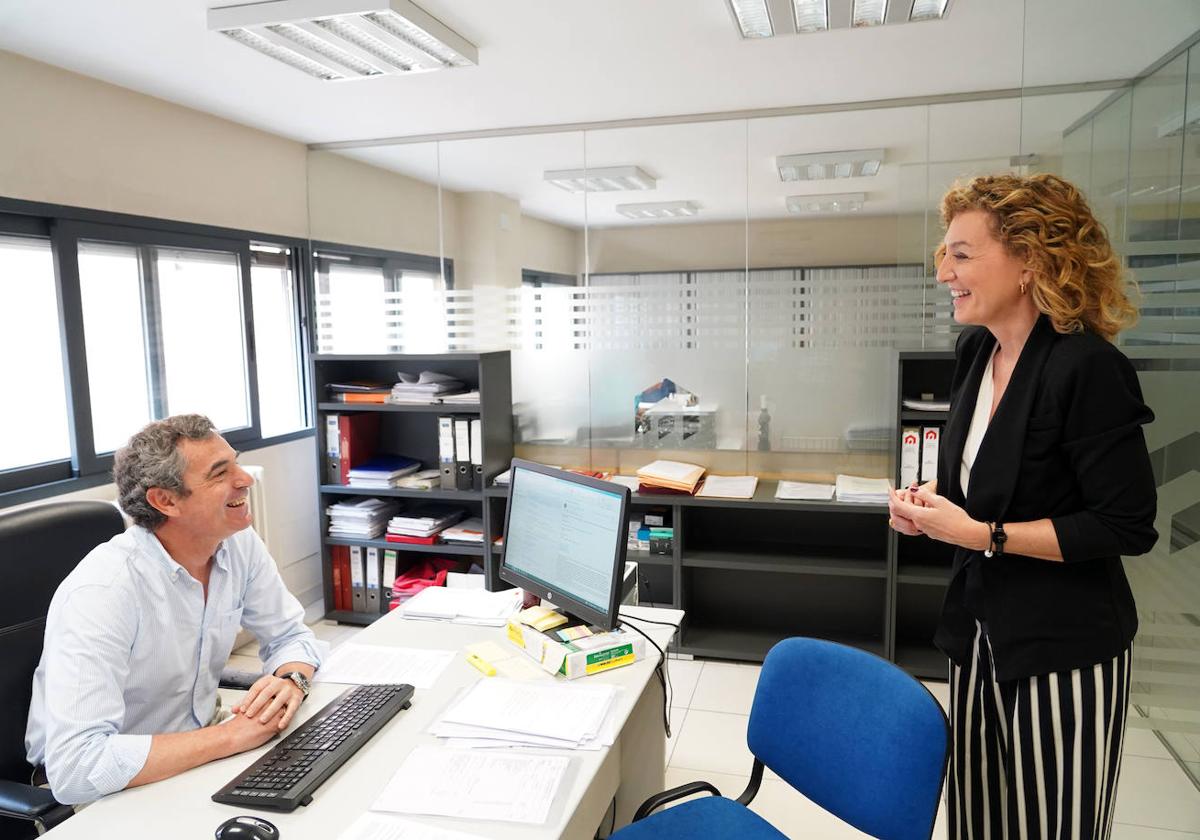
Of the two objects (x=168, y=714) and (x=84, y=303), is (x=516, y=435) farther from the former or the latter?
(x=168, y=714)

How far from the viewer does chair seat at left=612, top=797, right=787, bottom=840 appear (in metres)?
1.76

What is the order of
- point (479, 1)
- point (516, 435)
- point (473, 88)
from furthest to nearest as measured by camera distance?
point (516, 435) < point (473, 88) < point (479, 1)

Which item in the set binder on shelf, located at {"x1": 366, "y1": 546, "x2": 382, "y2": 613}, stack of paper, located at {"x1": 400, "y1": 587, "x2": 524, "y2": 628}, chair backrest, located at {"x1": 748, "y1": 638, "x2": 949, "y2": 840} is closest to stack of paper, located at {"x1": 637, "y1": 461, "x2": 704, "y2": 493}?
stack of paper, located at {"x1": 400, "y1": 587, "x2": 524, "y2": 628}

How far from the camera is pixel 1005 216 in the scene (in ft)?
5.08

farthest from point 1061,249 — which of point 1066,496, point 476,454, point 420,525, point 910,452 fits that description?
point 420,525

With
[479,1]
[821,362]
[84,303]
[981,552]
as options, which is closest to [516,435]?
[821,362]

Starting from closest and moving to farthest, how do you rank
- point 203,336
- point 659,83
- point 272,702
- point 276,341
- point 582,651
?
point 272,702
point 582,651
point 659,83
point 203,336
point 276,341

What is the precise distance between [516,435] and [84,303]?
2127mm

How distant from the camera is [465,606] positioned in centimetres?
240

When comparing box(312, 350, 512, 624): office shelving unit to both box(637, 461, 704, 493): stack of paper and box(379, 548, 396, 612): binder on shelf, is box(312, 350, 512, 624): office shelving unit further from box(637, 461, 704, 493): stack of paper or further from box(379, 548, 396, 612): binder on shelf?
box(637, 461, 704, 493): stack of paper

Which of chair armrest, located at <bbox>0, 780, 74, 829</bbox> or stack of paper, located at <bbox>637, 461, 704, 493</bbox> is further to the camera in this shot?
stack of paper, located at <bbox>637, 461, 704, 493</bbox>

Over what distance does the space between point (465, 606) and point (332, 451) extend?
2415mm

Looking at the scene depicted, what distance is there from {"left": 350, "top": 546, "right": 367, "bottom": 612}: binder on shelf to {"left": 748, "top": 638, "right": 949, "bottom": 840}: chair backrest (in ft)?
10.2

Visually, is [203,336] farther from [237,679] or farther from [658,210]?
[237,679]
